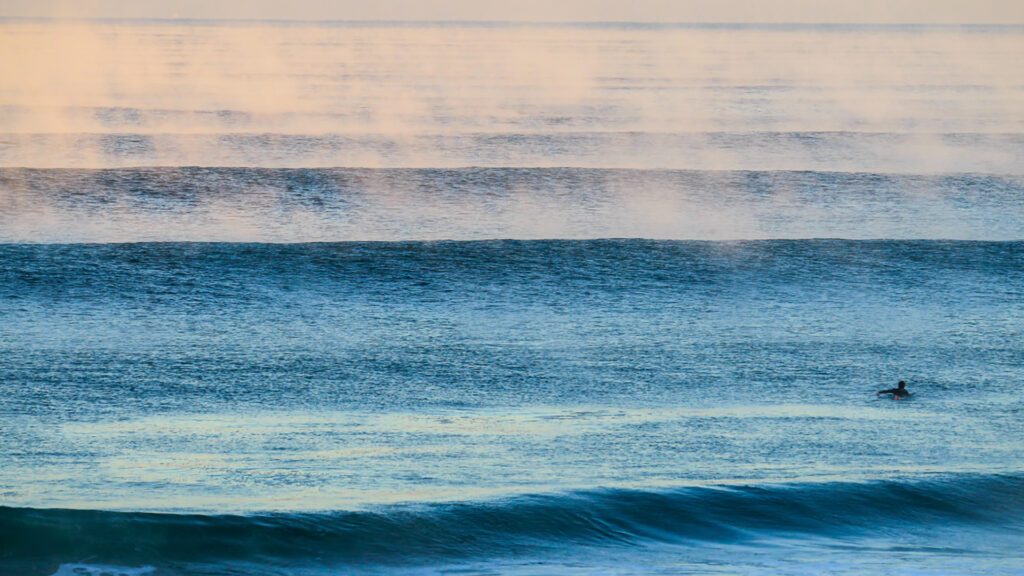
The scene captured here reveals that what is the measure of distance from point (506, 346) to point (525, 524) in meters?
8.80

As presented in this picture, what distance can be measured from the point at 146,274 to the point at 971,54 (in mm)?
102939

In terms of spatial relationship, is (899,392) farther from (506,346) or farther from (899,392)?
(506,346)

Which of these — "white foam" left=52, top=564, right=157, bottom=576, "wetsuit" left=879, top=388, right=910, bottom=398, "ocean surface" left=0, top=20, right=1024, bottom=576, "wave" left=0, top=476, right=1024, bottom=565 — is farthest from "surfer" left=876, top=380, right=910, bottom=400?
"white foam" left=52, top=564, right=157, bottom=576

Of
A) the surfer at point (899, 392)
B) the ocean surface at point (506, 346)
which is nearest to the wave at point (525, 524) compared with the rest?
the ocean surface at point (506, 346)

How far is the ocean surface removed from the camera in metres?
14.3

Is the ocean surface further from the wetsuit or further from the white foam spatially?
the wetsuit

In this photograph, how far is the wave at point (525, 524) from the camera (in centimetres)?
1374

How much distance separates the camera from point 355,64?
9762 cm

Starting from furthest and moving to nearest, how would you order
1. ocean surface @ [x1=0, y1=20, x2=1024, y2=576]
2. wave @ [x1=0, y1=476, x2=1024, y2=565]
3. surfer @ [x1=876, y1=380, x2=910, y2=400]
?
surfer @ [x1=876, y1=380, x2=910, y2=400] → ocean surface @ [x1=0, y1=20, x2=1024, y2=576] → wave @ [x1=0, y1=476, x2=1024, y2=565]

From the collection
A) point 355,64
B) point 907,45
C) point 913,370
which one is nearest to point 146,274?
point 913,370

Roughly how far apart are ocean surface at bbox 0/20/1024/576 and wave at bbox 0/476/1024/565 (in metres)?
0.03

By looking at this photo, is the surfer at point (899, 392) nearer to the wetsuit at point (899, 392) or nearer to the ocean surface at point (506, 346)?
the wetsuit at point (899, 392)

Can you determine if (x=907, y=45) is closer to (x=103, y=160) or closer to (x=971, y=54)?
(x=971, y=54)

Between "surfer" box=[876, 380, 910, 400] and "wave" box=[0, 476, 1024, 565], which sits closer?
"wave" box=[0, 476, 1024, 565]
